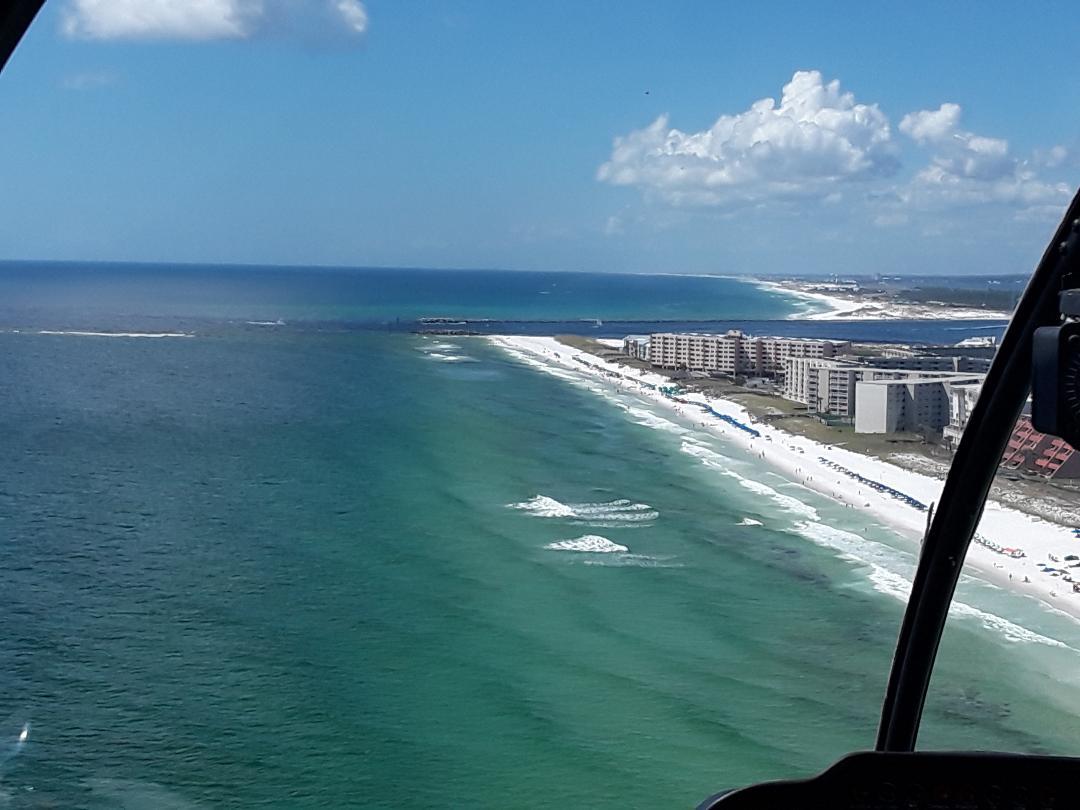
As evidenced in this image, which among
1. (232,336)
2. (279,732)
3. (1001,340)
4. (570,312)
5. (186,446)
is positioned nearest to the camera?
(1001,340)

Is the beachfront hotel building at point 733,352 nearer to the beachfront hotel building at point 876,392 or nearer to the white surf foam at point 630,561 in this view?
the beachfront hotel building at point 876,392

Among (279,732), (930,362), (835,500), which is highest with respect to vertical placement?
(930,362)

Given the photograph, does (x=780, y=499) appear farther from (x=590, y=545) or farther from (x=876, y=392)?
(x=876, y=392)

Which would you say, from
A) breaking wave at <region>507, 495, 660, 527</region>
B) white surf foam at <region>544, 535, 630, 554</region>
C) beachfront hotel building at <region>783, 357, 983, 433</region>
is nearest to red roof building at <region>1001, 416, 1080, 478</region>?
beachfront hotel building at <region>783, 357, 983, 433</region>

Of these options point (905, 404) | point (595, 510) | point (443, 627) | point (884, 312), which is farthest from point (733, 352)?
point (905, 404)

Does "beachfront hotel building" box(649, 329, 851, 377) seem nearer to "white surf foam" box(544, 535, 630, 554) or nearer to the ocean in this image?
the ocean

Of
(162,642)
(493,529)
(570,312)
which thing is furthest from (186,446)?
(570,312)

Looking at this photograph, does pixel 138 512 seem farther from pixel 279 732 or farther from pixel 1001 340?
pixel 1001 340
